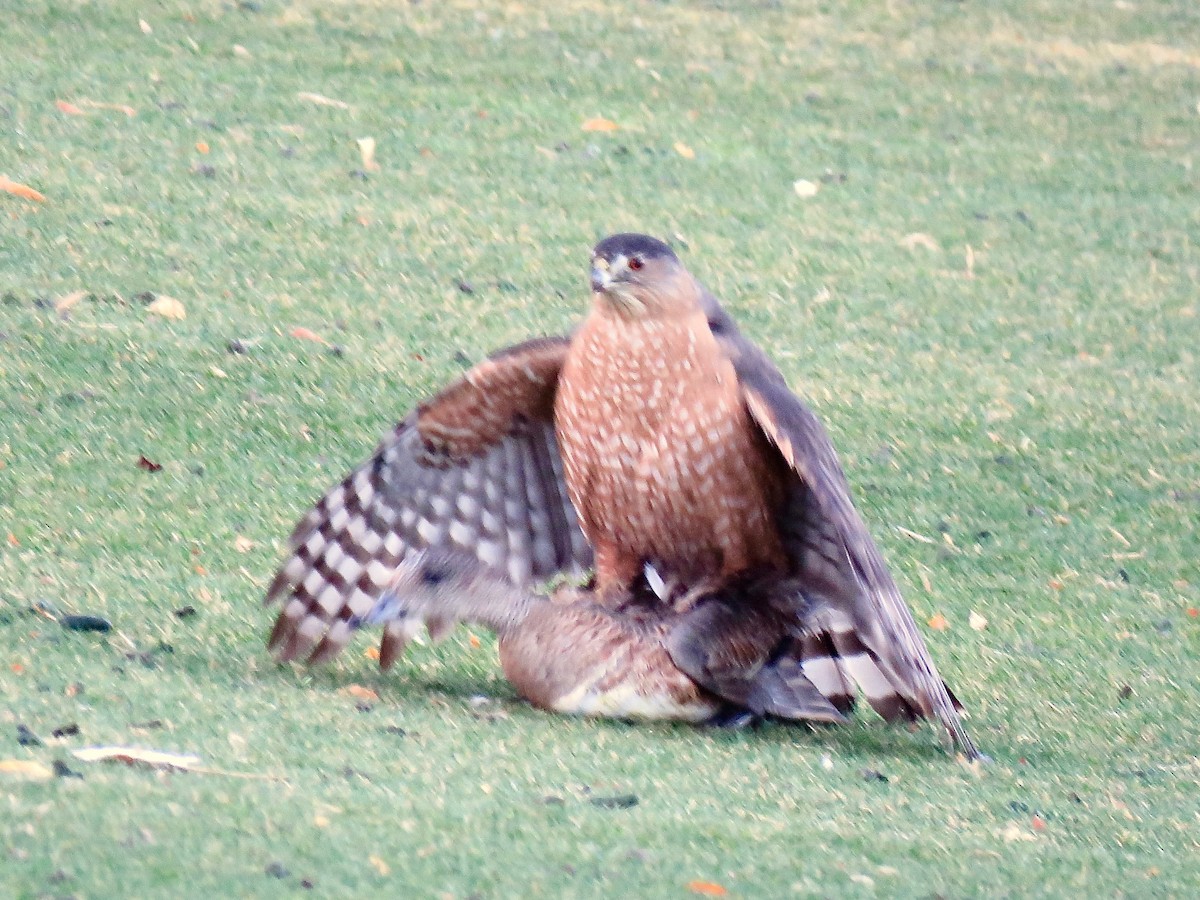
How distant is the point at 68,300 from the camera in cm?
725

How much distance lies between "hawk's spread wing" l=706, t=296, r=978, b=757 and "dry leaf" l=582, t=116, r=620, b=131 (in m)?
4.95

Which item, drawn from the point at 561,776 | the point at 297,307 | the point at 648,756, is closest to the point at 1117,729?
the point at 648,756

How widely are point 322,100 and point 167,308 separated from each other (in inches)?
112

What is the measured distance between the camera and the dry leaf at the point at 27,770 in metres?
3.56

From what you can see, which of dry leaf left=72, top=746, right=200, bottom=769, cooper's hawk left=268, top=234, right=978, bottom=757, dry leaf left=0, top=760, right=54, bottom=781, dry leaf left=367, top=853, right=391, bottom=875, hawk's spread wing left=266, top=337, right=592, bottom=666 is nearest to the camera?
dry leaf left=367, top=853, right=391, bottom=875

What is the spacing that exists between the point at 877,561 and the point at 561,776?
1.06 m

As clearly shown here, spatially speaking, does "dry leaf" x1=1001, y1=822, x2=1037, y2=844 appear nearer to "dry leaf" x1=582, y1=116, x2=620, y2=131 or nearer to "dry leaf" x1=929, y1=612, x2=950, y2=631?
"dry leaf" x1=929, y1=612, x2=950, y2=631

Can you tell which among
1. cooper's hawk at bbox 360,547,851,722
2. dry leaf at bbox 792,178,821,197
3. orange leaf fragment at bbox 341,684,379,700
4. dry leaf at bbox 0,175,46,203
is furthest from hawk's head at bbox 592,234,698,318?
dry leaf at bbox 792,178,821,197

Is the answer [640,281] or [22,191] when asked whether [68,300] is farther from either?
[640,281]

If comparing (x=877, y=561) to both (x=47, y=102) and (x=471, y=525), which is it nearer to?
(x=471, y=525)

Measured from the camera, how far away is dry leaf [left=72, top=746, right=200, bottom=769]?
3770 millimetres

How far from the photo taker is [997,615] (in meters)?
5.94

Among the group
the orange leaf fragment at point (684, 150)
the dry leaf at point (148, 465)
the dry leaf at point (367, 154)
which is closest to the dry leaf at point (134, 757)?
the dry leaf at point (148, 465)

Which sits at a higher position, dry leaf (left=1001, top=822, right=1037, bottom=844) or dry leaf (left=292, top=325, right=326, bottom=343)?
dry leaf (left=292, top=325, right=326, bottom=343)
